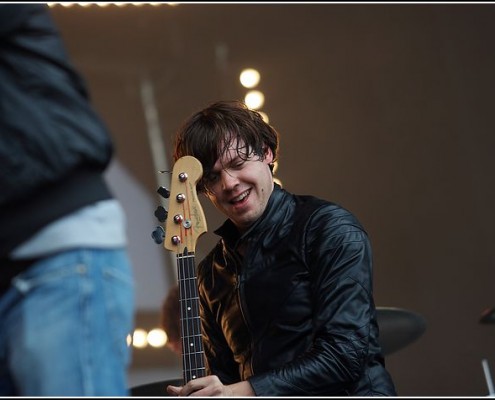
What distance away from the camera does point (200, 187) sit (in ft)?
8.04

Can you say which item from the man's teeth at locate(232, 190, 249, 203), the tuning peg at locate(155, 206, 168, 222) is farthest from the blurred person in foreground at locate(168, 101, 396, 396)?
the tuning peg at locate(155, 206, 168, 222)

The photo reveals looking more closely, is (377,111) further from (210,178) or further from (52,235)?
(52,235)

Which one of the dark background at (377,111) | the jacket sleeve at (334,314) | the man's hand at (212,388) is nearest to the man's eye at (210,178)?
the jacket sleeve at (334,314)

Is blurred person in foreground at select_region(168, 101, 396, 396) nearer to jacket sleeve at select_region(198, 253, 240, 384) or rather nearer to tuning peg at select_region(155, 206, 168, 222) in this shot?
jacket sleeve at select_region(198, 253, 240, 384)

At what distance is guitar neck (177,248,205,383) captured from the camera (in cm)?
228

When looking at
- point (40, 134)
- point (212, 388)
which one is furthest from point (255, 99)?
point (40, 134)

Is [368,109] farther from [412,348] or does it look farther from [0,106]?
[0,106]

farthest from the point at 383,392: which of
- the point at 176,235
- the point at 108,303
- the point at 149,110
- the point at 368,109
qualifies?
the point at 149,110

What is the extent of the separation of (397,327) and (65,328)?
1.92 meters

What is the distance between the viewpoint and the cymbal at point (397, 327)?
2977 millimetres

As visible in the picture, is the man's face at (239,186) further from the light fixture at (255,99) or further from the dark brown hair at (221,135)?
the light fixture at (255,99)

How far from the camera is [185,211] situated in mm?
2398

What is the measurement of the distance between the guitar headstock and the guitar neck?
0.06 m

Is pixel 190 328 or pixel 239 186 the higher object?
pixel 239 186
